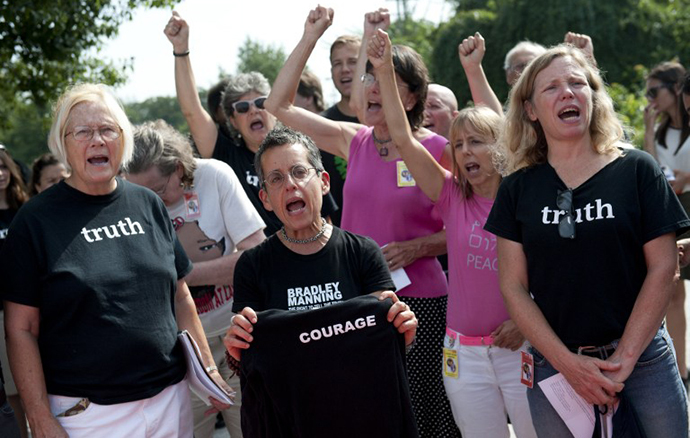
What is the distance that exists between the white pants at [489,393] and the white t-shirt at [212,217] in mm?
1310

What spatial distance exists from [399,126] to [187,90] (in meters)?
1.62

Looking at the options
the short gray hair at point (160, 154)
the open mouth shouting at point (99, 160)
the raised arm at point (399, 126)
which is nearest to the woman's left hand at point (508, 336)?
the raised arm at point (399, 126)

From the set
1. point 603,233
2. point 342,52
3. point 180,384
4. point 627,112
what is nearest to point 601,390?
point 603,233

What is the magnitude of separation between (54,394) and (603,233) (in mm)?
2177

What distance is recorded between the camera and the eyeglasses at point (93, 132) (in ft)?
10.4

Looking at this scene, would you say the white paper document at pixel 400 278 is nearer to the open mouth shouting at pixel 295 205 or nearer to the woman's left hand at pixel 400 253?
the woman's left hand at pixel 400 253

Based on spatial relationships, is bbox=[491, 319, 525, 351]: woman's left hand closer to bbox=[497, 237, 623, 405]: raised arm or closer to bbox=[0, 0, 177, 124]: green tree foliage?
bbox=[497, 237, 623, 405]: raised arm

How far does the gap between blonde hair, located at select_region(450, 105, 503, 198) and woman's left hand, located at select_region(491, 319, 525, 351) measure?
0.67 metres

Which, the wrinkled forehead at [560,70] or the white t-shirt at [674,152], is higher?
Result: the wrinkled forehead at [560,70]

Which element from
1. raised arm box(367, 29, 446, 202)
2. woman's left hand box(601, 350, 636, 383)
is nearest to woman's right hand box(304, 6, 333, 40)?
raised arm box(367, 29, 446, 202)

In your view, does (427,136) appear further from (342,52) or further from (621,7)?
(621,7)

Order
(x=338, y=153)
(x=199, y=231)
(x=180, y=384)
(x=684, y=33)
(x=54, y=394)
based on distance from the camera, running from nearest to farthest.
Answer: (x=54, y=394) → (x=180, y=384) → (x=199, y=231) → (x=338, y=153) → (x=684, y=33)

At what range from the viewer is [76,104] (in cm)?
321

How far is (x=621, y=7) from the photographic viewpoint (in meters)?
29.4
